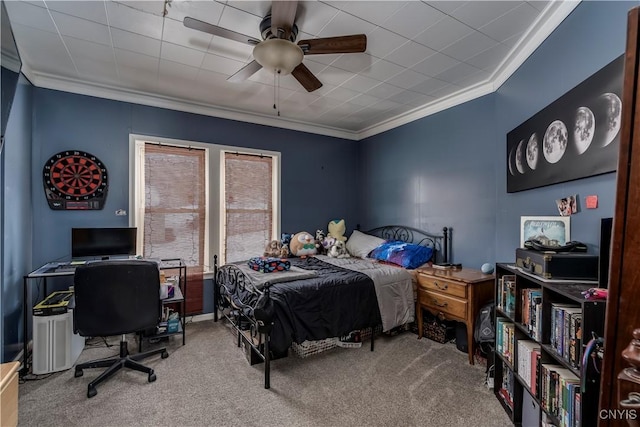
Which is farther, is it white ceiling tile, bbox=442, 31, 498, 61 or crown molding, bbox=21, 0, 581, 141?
white ceiling tile, bbox=442, 31, 498, 61

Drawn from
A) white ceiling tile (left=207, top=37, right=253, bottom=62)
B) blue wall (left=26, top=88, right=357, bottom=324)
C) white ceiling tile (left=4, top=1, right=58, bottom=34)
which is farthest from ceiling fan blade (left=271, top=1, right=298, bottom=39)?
blue wall (left=26, top=88, right=357, bottom=324)

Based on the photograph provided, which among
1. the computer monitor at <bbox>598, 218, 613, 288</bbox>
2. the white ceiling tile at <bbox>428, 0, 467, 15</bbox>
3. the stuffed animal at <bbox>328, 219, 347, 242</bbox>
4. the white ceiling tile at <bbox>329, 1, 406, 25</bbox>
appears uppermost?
the white ceiling tile at <bbox>428, 0, 467, 15</bbox>

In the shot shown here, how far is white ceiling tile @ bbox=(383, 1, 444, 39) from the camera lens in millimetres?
1996

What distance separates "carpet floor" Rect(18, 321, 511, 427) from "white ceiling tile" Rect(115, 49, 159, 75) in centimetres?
274

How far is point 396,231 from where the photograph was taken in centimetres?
427

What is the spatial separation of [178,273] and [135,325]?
4.77ft

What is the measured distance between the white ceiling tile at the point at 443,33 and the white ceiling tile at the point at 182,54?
188 cm

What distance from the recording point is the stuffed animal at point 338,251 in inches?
158

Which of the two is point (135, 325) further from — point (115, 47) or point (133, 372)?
point (115, 47)

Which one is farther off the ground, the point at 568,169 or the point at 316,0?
the point at 316,0

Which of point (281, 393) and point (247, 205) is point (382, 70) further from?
point (281, 393)

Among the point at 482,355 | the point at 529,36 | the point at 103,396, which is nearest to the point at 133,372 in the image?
the point at 103,396

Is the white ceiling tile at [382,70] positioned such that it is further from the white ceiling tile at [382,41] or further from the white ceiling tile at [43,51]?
the white ceiling tile at [43,51]

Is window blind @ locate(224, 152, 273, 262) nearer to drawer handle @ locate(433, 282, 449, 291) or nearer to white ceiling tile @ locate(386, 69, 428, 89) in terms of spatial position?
white ceiling tile @ locate(386, 69, 428, 89)
